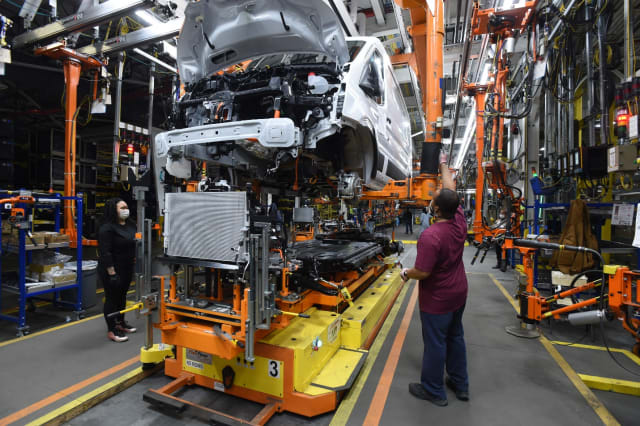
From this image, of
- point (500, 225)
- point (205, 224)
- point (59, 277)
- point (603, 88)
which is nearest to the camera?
point (205, 224)

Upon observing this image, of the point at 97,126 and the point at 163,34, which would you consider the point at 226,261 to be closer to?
the point at 163,34

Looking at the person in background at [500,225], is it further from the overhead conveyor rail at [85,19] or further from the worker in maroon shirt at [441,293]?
the overhead conveyor rail at [85,19]

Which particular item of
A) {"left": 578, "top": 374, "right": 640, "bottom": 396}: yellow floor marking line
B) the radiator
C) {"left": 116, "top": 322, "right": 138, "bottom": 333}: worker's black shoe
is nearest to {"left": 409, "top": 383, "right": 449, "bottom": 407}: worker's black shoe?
{"left": 578, "top": 374, "right": 640, "bottom": 396}: yellow floor marking line

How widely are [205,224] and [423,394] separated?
7.41ft

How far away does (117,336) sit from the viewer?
387 cm

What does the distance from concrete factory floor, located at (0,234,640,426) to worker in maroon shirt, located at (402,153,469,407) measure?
0.61 feet

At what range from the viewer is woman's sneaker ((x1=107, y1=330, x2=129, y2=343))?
3.82 m

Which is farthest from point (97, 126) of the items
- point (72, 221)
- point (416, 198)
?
point (416, 198)

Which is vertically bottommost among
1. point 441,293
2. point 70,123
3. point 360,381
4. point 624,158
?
point 360,381

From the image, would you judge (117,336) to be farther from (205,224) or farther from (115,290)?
(205,224)

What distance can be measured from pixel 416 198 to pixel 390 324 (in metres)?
2.69

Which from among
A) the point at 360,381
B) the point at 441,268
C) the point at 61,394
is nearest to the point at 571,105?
the point at 441,268

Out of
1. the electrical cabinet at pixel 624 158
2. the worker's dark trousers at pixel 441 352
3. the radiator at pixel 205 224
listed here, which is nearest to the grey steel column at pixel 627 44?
the electrical cabinet at pixel 624 158

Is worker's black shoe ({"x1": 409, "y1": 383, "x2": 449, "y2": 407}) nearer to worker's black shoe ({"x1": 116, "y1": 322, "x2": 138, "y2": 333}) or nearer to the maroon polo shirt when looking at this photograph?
the maroon polo shirt
